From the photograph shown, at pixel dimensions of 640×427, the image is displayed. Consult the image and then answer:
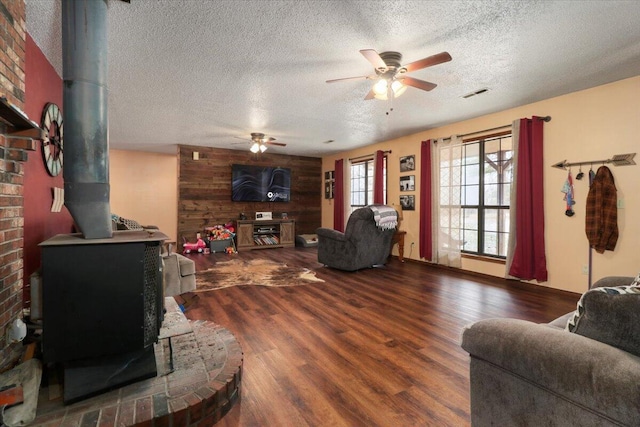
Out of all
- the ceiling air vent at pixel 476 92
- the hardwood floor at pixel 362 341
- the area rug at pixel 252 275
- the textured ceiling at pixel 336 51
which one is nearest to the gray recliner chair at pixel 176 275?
the hardwood floor at pixel 362 341

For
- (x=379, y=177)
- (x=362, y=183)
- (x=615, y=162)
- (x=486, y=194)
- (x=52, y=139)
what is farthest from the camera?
(x=362, y=183)

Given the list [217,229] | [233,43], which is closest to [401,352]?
[233,43]

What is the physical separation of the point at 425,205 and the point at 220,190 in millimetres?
4572

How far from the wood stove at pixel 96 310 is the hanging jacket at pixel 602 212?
431cm

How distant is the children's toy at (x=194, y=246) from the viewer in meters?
6.45

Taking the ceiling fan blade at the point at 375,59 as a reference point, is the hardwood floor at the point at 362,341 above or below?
below

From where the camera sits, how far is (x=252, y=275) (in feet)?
14.9

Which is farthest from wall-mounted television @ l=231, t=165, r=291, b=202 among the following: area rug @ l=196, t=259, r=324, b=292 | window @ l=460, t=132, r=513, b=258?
window @ l=460, t=132, r=513, b=258

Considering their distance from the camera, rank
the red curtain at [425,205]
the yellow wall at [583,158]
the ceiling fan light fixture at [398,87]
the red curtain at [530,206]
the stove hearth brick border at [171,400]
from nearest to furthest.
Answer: the stove hearth brick border at [171,400]
the ceiling fan light fixture at [398,87]
the yellow wall at [583,158]
the red curtain at [530,206]
the red curtain at [425,205]

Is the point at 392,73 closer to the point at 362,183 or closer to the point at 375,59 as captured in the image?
the point at 375,59

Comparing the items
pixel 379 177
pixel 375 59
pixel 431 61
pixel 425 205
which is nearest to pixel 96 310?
pixel 375 59

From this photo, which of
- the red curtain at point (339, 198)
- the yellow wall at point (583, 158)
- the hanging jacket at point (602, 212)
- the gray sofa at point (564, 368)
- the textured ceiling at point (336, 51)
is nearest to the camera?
the gray sofa at point (564, 368)

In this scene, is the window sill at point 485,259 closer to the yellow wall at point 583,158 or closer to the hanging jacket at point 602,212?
the yellow wall at point 583,158

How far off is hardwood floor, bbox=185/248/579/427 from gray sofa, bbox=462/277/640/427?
54 centimetres
